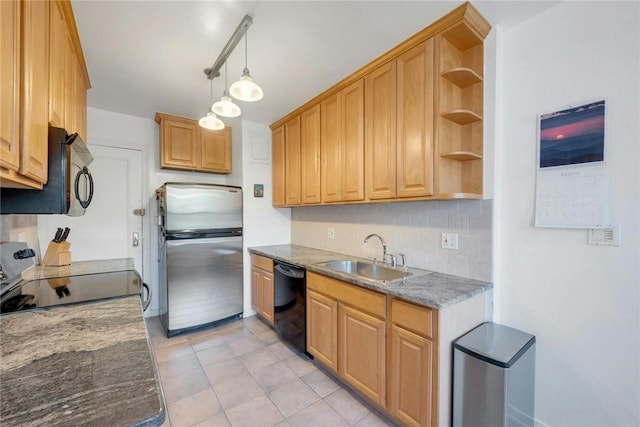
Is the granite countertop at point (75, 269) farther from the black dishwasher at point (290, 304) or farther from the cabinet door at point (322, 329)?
the cabinet door at point (322, 329)

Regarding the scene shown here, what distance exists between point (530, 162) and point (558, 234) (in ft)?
1.46

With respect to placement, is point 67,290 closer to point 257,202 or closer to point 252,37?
point 252,37

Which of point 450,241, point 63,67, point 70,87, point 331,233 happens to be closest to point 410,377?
point 450,241

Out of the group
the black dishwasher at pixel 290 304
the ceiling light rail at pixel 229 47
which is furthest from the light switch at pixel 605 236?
the ceiling light rail at pixel 229 47

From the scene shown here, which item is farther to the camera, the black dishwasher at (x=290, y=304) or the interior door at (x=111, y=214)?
the interior door at (x=111, y=214)

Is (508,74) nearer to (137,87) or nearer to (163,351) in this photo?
(137,87)

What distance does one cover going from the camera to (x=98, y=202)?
304 cm

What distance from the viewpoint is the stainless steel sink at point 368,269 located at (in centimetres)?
218

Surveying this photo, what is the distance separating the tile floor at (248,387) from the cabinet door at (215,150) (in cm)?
199

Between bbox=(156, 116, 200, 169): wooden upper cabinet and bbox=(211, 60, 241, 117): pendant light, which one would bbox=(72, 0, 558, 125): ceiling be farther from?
bbox=(156, 116, 200, 169): wooden upper cabinet

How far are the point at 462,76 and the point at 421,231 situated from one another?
1107mm

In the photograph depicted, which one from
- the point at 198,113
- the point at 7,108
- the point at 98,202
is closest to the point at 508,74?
the point at 7,108

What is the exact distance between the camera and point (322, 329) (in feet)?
7.18

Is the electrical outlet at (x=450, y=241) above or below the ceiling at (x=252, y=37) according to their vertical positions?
below
